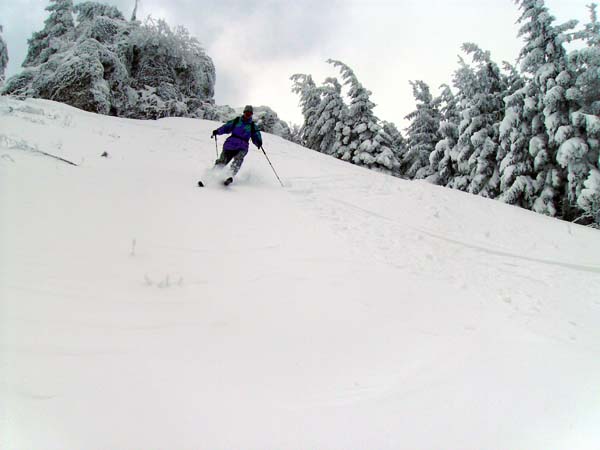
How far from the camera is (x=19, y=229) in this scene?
353cm

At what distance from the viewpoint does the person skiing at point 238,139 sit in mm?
8297

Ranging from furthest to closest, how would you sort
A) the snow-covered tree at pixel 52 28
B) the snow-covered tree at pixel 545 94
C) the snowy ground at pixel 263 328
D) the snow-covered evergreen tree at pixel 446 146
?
1. the snow-covered tree at pixel 52 28
2. the snow-covered evergreen tree at pixel 446 146
3. the snow-covered tree at pixel 545 94
4. the snowy ground at pixel 263 328

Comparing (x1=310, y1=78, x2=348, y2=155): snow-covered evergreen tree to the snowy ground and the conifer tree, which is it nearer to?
the conifer tree

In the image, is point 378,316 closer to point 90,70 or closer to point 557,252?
point 557,252

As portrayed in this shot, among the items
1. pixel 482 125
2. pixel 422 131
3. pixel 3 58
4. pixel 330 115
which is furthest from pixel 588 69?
pixel 3 58

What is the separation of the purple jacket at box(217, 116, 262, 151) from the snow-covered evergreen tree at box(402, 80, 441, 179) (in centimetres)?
1923

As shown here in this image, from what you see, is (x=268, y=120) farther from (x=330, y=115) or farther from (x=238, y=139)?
(x=238, y=139)

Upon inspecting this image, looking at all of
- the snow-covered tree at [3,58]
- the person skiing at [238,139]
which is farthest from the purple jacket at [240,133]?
the snow-covered tree at [3,58]

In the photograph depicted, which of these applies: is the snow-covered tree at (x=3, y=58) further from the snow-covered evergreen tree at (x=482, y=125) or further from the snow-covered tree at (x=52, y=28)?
the snow-covered evergreen tree at (x=482, y=125)

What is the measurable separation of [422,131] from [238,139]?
21166 mm

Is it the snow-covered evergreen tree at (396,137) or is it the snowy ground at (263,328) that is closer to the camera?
the snowy ground at (263,328)

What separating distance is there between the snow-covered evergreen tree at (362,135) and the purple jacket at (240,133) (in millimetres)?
16420

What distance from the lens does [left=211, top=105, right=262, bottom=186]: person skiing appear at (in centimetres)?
830

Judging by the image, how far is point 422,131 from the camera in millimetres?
26047
